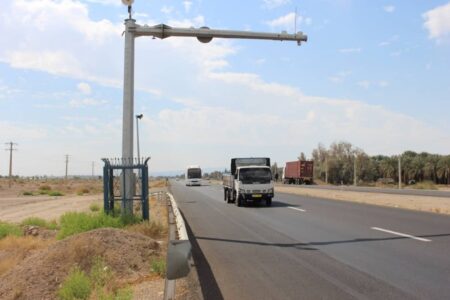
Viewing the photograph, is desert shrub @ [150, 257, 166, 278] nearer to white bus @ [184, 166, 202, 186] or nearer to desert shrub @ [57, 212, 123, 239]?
desert shrub @ [57, 212, 123, 239]

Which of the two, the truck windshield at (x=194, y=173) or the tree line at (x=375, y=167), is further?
the tree line at (x=375, y=167)

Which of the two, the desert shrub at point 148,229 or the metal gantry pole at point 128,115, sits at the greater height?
the metal gantry pole at point 128,115

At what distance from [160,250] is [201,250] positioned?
1.18m

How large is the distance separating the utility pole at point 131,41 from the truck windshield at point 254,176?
41.2ft

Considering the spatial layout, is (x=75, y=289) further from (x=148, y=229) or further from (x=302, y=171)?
(x=302, y=171)

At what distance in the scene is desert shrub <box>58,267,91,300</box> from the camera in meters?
8.11

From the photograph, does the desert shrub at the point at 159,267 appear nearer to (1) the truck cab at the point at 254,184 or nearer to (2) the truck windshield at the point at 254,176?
(1) the truck cab at the point at 254,184

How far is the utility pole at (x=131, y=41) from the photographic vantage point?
17.0m

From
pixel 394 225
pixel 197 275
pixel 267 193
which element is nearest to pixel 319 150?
→ pixel 267 193

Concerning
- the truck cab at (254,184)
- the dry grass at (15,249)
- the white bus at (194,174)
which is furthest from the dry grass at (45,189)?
the dry grass at (15,249)

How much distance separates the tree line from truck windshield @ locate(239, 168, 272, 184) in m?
67.4

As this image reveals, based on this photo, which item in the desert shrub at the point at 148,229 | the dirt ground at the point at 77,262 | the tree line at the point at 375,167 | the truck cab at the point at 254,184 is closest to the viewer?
the dirt ground at the point at 77,262

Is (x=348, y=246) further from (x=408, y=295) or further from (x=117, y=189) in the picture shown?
(x=117, y=189)

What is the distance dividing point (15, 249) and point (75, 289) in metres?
7.35
